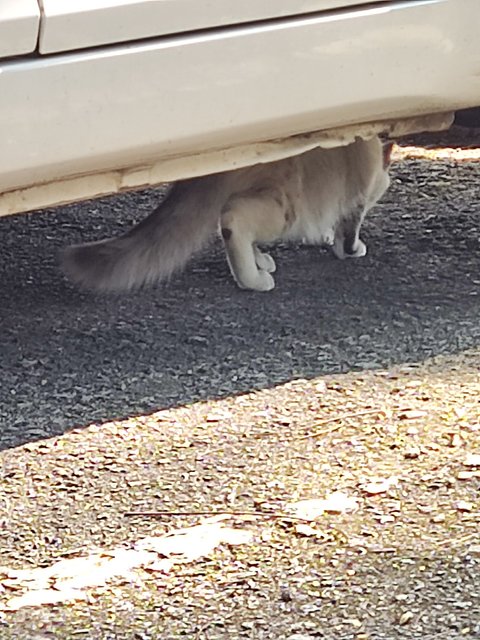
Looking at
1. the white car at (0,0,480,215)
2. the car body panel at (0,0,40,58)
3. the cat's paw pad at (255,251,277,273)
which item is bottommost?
the cat's paw pad at (255,251,277,273)

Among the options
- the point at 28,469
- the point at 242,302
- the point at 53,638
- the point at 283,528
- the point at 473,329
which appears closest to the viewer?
the point at 53,638

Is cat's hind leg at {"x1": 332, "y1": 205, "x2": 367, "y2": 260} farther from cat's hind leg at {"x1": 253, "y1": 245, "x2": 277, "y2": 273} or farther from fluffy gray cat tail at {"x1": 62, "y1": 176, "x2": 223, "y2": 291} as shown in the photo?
fluffy gray cat tail at {"x1": 62, "y1": 176, "x2": 223, "y2": 291}

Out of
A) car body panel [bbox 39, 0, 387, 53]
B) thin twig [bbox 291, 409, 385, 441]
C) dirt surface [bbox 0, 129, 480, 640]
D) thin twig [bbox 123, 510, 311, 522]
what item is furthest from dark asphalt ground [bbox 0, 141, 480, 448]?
car body panel [bbox 39, 0, 387, 53]

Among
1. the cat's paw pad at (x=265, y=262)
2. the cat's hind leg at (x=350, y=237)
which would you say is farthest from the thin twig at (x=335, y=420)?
the cat's hind leg at (x=350, y=237)

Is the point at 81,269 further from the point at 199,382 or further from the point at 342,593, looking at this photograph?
the point at 342,593

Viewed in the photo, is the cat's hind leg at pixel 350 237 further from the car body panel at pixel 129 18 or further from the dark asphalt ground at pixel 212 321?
the car body panel at pixel 129 18

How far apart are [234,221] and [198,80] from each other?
0.81 metres

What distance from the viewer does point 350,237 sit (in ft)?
14.1

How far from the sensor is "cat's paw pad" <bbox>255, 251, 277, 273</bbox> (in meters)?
4.09

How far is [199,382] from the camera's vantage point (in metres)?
3.37

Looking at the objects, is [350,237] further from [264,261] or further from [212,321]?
[212,321]

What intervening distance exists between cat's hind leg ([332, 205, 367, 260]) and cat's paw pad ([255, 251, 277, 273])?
26 cm

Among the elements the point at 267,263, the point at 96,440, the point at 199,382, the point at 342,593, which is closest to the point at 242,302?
the point at 267,263

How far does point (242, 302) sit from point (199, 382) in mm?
584
